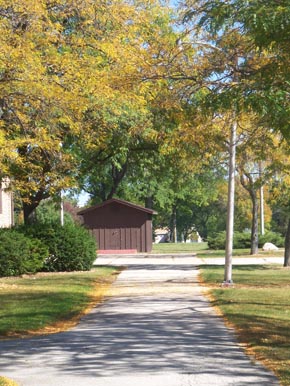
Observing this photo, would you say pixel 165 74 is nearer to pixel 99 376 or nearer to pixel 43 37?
pixel 43 37

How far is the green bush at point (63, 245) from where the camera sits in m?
24.8

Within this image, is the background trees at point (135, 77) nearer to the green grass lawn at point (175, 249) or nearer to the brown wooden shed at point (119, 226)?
the brown wooden shed at point (119, 226)

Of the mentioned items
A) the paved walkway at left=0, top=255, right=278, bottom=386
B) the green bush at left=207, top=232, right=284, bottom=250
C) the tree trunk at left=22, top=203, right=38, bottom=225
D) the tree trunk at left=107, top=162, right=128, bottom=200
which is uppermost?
the tree trunk at left=107, top=162, right=128, bottom=200

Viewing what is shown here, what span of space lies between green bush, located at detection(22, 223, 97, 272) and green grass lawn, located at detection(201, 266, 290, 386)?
4.71 m

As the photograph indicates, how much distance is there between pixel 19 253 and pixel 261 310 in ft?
36.0

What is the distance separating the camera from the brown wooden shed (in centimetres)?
4647

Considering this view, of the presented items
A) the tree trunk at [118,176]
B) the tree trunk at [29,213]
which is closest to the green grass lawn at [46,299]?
the tree trunk at [29,213]

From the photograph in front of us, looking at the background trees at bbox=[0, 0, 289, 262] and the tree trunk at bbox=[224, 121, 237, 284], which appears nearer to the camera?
the background trees at bbox=[0, 0, 289, 262]

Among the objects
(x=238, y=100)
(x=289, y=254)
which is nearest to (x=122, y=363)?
(x=238, y=100)

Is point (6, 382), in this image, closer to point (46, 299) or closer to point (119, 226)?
point (46, 299)

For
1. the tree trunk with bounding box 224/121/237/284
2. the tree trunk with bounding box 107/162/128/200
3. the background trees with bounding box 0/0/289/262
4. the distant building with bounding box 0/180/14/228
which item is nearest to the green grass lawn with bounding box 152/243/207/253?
the tree trunk with bounding box 107/162/128/200

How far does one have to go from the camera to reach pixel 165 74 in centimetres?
1280

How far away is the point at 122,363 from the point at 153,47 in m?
7.79

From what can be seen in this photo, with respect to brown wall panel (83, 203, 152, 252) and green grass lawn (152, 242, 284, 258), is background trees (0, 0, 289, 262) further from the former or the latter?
brown wall panel (83, 203, 152, 252)
